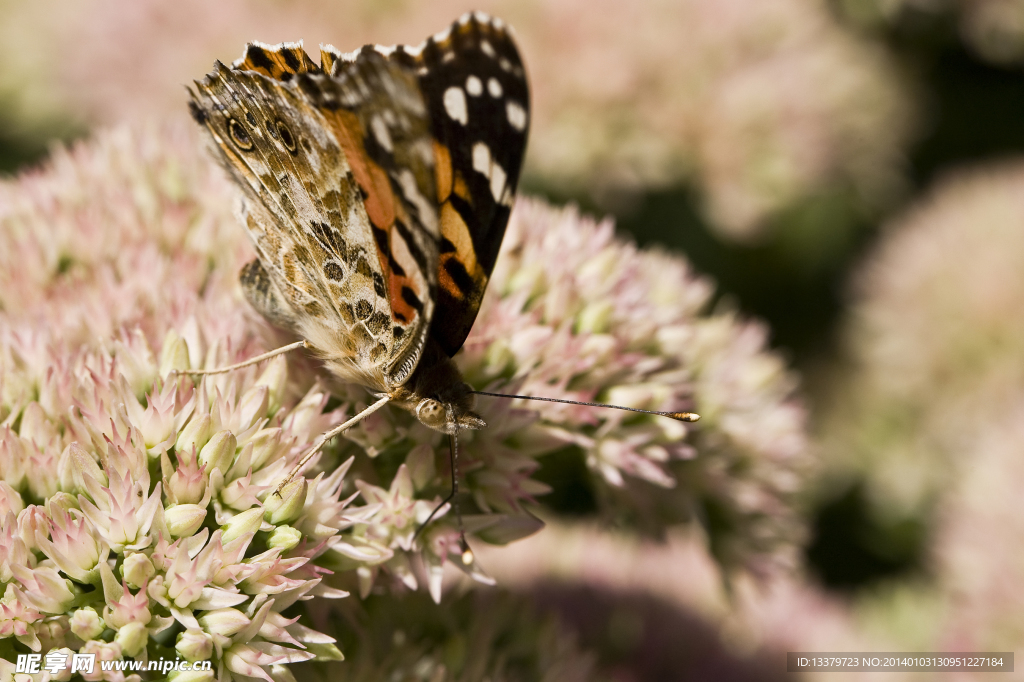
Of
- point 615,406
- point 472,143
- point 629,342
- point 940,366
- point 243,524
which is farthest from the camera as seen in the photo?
point 940,366

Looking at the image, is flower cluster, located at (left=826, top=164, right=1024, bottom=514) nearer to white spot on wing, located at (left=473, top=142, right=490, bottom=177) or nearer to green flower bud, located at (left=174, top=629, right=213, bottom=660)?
white spot on wing, located at (left=473, top=142, right=490, bottom=177)

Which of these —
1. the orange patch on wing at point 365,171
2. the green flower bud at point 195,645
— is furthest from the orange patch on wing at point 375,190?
the green flower bud at point 195,645

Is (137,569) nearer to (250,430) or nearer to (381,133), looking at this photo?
(250,430)

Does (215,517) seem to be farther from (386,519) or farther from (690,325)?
(690,325)

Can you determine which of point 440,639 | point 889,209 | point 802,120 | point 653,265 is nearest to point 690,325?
point 653,265

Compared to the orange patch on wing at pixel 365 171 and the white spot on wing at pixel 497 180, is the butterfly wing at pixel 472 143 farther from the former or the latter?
the orange patch on wing at pixel 365 171

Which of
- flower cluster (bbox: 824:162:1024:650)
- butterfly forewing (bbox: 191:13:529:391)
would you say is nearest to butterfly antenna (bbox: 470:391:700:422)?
butterfly forewing (bbox: 191:13:529:391)

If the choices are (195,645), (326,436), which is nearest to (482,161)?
(326,436)
